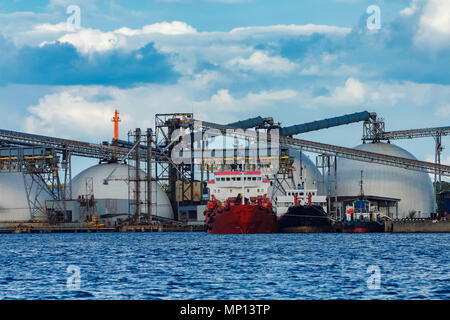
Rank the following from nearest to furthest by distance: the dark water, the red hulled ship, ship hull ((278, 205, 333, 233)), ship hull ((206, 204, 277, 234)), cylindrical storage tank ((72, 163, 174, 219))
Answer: the dark water
ship hull ((206, 204, 277, 234))
the red hulled ship
ship hull ((278, 205, 333, 233))
cylindrical storage tank ((72, 163, 174, 219))

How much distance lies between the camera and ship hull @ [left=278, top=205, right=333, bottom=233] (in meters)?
127

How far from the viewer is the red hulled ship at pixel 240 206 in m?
118

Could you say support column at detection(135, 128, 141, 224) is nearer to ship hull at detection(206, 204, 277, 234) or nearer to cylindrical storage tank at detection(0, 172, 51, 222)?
cylindrical storage tank at detection(0, 172, 51, 222)

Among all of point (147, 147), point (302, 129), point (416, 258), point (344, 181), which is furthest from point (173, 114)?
point (416, 258)

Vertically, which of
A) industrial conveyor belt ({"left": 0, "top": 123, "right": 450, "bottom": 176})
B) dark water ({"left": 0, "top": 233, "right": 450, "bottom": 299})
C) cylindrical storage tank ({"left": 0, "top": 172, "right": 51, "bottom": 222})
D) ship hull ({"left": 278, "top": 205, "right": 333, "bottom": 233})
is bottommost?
dark water ({"left": 0, "top": 233, "right": 450, "bottom": 299})

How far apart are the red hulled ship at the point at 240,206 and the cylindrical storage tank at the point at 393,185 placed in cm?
4621

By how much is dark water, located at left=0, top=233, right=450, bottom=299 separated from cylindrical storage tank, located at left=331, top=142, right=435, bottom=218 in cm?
9744

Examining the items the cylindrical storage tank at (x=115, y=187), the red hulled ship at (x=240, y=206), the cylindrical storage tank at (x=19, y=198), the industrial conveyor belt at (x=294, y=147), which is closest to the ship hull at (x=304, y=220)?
the red hulled ship at (x=240, y=206)

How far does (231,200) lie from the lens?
12331 cm

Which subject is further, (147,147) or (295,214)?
(147,147)

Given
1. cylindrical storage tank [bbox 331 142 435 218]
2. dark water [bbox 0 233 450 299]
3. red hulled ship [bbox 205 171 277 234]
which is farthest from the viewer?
cylindrical storage tank [bbox 331 142 435 218]

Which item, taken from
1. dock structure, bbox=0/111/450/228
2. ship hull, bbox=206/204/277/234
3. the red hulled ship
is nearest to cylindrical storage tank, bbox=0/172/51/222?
dock structure, bbox=0/111/450/228

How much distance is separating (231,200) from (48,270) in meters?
71.3
